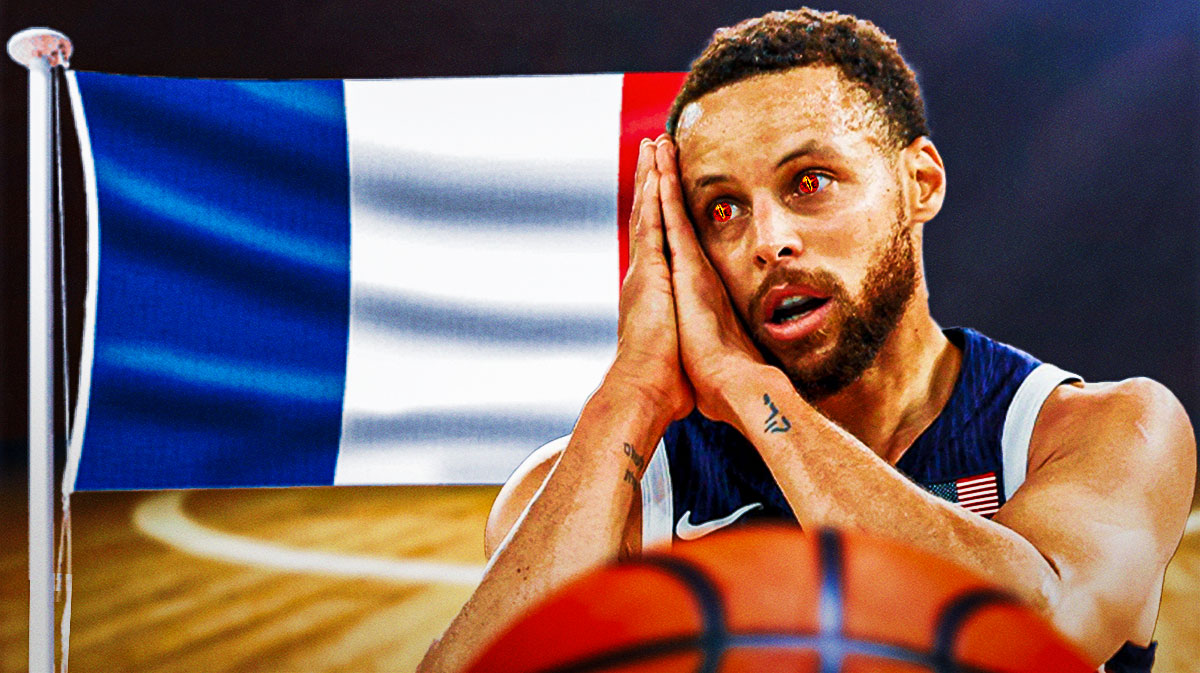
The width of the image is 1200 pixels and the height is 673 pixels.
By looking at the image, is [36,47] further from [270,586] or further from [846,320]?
[270,586]

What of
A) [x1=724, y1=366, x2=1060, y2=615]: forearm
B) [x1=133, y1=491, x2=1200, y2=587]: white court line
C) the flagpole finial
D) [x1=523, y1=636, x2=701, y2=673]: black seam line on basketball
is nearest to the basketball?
[x1=523, y1=636, x2=701, y2=673]: black seam line on basketball

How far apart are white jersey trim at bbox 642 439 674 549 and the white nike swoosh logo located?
0.02m

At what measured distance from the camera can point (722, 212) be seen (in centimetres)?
161

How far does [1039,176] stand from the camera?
18.0 ft

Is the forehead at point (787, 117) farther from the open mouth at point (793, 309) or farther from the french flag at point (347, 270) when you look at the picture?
the french flag at point (347, 270)

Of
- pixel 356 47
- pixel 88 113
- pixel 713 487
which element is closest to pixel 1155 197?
pixel 356 47

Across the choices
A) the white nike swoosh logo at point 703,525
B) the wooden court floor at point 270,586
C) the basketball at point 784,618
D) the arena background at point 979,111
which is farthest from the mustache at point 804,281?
the arena background at point 979,111

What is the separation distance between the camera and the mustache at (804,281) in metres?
1.52

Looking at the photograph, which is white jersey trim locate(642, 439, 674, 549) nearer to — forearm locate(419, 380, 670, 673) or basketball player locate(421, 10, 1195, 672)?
basketball player locate(421, 10, 1195, 672)

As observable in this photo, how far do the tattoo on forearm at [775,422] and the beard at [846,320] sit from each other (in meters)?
0.22

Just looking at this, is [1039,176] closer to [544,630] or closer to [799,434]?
[799,434]

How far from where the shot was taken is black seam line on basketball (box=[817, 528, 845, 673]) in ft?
1.74

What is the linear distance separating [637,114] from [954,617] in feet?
5.69

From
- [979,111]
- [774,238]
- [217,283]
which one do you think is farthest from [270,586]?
[979,111]
